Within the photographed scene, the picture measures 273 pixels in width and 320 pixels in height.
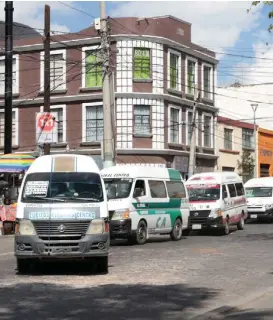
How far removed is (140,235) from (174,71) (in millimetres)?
22001

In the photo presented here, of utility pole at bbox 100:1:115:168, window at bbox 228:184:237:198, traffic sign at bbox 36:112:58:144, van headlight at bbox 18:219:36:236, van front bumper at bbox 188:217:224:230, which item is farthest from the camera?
traffic sign at bbox 36:112:58:144

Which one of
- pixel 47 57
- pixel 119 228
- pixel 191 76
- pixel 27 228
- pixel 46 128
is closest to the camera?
pixel 27 228

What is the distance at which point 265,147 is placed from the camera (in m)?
54.6

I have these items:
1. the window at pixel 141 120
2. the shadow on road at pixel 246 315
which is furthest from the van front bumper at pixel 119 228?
the window at pixel 141 120

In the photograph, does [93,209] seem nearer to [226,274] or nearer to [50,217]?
[50,217]

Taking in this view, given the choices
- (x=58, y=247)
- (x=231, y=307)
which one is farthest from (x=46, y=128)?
(x=231, y=307)

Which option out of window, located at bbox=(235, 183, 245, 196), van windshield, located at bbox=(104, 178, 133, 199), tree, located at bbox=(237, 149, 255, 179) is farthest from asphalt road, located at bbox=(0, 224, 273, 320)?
tree, located at bbox=(237, 149, 255, 179)

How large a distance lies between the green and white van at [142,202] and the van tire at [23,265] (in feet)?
20.2

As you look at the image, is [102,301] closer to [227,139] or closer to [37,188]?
[37,188]

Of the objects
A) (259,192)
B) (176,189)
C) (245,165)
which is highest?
(245,165)

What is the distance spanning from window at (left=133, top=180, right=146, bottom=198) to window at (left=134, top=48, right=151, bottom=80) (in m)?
18.6

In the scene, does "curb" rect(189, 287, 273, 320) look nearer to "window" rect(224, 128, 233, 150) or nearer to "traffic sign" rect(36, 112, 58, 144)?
"traffic sign" rect(36, 112, 58, 144)

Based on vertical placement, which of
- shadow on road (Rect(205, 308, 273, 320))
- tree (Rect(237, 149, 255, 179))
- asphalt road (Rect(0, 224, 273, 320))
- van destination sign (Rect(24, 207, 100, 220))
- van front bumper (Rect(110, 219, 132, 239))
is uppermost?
tree (Rect(237, 149, 255, 179))

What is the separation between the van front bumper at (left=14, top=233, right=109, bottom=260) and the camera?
468 inches
